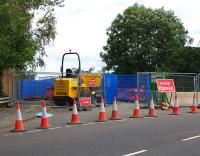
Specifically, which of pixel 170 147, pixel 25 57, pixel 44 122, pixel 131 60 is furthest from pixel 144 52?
pixel 170 147

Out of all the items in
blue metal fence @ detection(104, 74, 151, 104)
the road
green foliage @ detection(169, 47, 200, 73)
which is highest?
green foliage @ detection(169, 47, 200, 73)

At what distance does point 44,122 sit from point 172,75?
15.6 m

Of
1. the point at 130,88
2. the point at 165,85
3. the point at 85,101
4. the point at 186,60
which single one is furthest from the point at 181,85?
the point at 186,60

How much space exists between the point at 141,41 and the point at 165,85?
39.0 m

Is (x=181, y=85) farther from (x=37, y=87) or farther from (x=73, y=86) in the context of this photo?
(x=37, y=87)

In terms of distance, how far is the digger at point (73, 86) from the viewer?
2712 cm

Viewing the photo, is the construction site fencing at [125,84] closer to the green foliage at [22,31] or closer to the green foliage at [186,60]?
the green foliage at [22,31]

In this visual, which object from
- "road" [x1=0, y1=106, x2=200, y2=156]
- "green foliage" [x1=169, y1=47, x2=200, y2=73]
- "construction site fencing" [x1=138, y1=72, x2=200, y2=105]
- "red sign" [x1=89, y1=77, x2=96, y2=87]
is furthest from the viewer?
"green foliage" [x1=169, y1=47, x2=200, y2=73]

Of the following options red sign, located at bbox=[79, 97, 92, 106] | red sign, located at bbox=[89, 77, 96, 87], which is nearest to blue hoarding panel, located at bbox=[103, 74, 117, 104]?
red sign, located at bbox=[89, 77, 96, 87]

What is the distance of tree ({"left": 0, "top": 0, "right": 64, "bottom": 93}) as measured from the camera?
22781 mm

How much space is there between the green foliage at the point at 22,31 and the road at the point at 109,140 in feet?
22.4

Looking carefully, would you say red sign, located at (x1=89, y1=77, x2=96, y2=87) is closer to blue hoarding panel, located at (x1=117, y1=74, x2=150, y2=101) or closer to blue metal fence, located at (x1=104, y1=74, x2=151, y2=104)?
blue metal fence, located at (x1=104, y1=74, x2=151, y2=104)

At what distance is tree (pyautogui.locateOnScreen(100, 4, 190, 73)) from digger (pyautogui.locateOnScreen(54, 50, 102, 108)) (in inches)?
1524

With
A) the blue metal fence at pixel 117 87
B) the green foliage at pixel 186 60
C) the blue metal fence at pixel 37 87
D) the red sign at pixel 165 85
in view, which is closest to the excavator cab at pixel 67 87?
the blue metal fence at pixel 117 87
